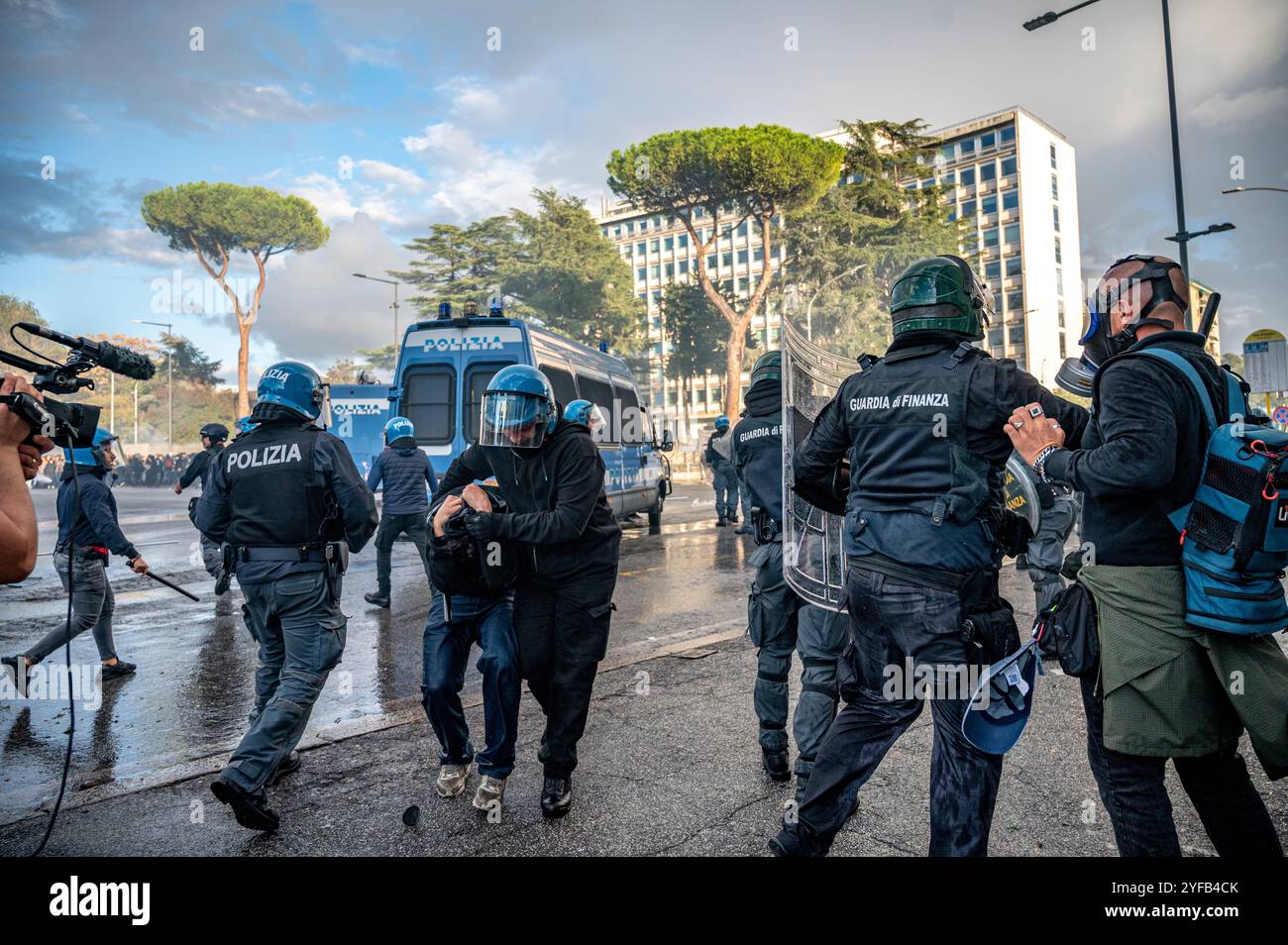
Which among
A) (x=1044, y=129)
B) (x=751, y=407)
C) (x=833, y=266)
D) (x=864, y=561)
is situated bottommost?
(x=864, y=561)

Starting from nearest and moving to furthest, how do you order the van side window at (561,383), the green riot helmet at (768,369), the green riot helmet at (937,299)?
1. the green riot helmet at (937,299)
2. the green riot helmet at (768,369)
3. the van side window at (561,383)

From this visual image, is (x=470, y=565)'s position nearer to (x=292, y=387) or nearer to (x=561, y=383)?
(x=292, y=387)

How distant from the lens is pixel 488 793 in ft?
10.1

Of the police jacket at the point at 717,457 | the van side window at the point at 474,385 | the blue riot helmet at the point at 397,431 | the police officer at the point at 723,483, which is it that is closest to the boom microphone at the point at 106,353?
the blue riot helmet at the point at 397,431

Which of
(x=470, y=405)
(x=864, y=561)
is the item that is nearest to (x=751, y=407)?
(x=864, y=561)

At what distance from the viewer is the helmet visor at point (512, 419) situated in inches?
126

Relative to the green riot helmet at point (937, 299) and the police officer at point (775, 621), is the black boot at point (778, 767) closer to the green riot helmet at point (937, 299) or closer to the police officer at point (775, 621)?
the police officer at point (775, 621)

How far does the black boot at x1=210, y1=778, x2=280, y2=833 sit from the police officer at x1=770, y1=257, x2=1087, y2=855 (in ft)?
5.87

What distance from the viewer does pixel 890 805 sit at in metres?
3.05

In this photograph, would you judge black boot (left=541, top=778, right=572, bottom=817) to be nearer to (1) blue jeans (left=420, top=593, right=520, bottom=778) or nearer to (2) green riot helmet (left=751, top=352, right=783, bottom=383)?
(1) blue jeans (left=420, top=593, right=520, bottom=778)

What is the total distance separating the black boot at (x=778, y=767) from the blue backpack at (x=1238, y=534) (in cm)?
173

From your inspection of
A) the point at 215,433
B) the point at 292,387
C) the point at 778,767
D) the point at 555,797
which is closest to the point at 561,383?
the point at 215,433
